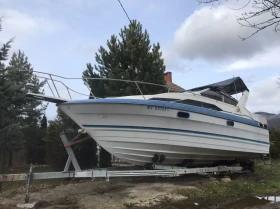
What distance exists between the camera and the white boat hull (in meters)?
7.57

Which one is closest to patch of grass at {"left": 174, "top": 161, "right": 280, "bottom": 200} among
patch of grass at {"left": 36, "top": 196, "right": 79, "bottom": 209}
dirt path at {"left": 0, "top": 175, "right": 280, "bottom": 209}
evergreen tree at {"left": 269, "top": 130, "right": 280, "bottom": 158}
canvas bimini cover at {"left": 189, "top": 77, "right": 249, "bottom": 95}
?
Result: dirt path at {"left": 0, "top": 175, "right": 280, "bottom": 209}

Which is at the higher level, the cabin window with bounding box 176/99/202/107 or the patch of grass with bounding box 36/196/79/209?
the cabin window with bounding box 176/99/202/107

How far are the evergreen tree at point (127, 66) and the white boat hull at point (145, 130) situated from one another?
461 centimetres

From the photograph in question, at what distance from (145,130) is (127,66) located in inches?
256

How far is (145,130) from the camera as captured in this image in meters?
7.72

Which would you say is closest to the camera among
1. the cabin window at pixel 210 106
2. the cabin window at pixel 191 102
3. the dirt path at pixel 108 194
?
the dirt path at pixel 108 194

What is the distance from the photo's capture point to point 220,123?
8844 millimetres

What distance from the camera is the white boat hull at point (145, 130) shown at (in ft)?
24.8

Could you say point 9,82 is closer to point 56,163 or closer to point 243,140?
point 56,163

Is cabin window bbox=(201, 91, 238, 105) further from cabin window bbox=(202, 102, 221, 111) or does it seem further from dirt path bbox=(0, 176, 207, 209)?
dirt path bbox=(0, 176, 207, 209)

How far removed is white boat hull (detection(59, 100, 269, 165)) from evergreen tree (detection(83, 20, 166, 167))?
4609 millimetres

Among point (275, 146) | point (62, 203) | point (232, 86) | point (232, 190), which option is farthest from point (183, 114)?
point (275, 146)

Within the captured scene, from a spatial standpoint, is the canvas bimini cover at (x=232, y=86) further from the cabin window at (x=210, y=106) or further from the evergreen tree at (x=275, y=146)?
the evergreen tree at (x=275, y=146)

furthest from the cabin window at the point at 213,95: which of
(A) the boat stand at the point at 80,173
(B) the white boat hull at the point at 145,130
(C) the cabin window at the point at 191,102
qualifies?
(A) the boat stand at the point at 80,173
